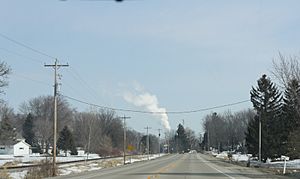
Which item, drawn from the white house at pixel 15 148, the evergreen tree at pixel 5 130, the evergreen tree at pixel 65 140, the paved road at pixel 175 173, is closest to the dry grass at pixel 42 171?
the paved road at pixel 175 173

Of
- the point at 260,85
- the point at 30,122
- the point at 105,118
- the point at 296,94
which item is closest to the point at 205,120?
the point at 105,118

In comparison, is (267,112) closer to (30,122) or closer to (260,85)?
(260,85)

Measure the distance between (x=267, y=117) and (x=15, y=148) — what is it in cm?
7145

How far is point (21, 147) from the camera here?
401ft

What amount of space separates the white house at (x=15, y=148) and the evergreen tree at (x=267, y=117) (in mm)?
66521

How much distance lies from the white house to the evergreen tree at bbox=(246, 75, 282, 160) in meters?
66.5

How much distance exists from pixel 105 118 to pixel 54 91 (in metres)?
100

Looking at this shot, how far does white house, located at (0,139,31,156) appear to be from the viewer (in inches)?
4757

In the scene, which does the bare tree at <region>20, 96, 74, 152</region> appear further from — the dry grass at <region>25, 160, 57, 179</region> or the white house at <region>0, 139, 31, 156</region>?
the dry grass at <region>25, 160, 57, 179</region>

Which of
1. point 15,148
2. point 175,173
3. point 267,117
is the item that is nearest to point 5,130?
point 15,148

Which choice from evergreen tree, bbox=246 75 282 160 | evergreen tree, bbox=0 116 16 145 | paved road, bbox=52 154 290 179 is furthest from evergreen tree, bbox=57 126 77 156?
paved road, bbox=52 154 290 179

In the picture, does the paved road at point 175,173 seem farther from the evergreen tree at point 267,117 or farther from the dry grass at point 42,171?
the evergreen tree at point 267,117

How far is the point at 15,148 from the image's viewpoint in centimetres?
12144

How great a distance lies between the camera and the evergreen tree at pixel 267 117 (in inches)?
2699
